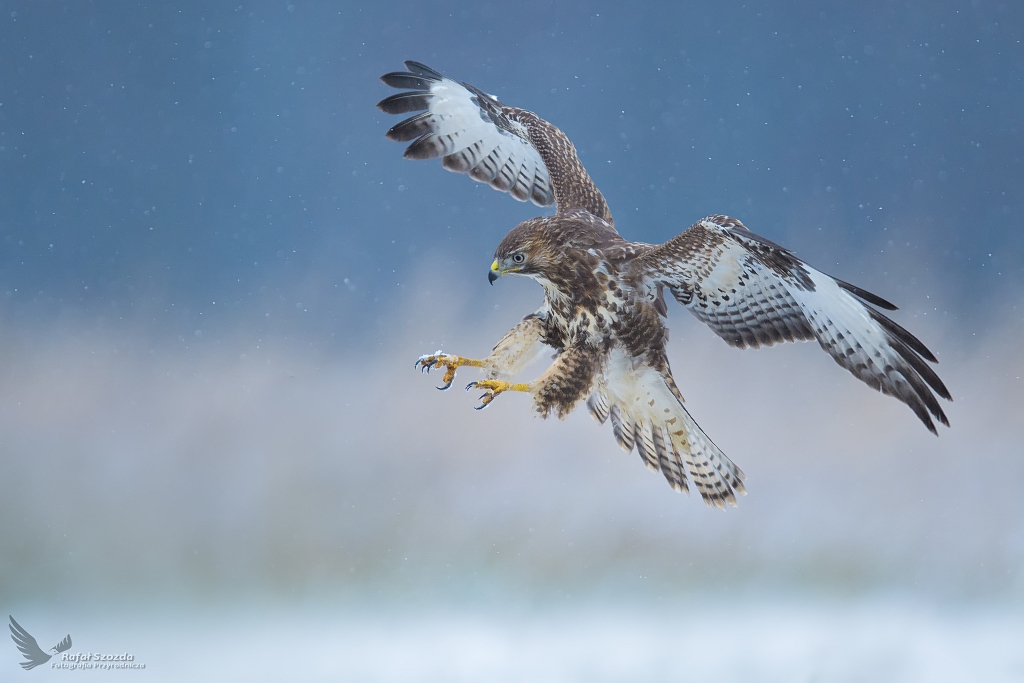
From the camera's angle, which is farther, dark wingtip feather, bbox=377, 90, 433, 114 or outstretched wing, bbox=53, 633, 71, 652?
outstretched wing, bbox=53, 633, 71, 652

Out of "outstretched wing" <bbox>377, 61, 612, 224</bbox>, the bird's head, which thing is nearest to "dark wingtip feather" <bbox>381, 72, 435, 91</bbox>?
"outstretched wing" <bbox>377, 61, 612, 224</bbox>

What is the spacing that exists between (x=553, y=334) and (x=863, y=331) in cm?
73

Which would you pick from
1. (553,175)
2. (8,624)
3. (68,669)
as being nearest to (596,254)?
(553,175)

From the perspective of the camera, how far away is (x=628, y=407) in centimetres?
215

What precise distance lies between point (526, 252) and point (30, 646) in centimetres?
244

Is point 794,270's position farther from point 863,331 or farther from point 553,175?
point 553,175

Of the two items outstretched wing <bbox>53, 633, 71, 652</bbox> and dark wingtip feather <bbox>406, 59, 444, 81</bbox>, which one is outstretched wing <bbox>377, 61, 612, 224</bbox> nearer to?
dark wingtip feather <bbox>406, 59, 444, 81</bbox>

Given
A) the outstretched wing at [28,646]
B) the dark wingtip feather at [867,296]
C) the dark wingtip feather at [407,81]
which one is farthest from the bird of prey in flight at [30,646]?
the dark wingtip feather at [867,296]

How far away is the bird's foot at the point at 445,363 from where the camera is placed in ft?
6.37

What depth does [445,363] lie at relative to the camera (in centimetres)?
196

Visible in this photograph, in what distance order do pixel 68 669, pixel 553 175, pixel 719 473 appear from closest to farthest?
1. pixel 719 473
2. pixel 553 175
3. pixel 68 669

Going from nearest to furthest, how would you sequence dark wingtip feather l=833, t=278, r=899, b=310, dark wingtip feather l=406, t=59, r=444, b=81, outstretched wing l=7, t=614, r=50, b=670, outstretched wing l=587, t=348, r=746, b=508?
dark wingtip feather l=833, t=278, r=899, b=310 → outstretched wing l=587, t=348, r=746, b=508 → dark wingtip feather l=406, t=59, r=444, b=81 → outstretched wing l=7, t=614, r=50, b=670

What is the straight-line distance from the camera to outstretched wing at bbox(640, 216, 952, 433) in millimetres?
1807

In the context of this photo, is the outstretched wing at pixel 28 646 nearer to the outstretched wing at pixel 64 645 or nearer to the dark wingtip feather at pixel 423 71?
the outstretched wing at pixel 64 645
